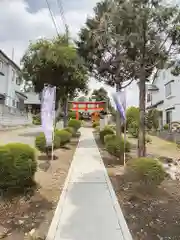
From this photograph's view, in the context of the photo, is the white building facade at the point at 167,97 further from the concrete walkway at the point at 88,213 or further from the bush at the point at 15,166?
the bush at the point at 15,166

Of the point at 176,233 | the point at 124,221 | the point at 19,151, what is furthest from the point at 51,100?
the point at 176,233

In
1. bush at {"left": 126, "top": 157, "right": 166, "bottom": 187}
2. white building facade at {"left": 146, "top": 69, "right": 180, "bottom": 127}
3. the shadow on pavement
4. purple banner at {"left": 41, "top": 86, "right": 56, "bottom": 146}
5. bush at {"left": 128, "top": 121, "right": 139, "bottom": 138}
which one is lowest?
the shadow on pavement

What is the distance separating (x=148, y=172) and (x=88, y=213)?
2.14 metres

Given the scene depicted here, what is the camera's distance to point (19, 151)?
6.33 meters

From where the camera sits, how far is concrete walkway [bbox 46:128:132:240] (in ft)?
14.9

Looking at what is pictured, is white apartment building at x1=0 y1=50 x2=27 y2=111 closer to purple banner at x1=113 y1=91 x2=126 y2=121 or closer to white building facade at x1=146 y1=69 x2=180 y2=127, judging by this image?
Answer: white building facade at x1=146 y1=69 x2=180 y2=127

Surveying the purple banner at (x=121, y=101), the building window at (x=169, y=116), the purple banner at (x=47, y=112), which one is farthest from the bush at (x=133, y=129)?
the purple banner at (x=47, y=112)

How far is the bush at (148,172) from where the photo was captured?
6.89 m

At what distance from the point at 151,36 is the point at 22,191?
6.99m

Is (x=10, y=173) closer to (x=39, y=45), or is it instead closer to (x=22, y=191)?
(x=22, y=191)

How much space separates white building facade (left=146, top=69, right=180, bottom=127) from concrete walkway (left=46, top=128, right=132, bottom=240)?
1660 centimetres

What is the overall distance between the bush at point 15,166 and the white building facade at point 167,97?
17974 mm

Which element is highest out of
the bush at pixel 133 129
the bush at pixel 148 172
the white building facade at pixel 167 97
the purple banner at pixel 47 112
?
the white building facade at pixel 167 97

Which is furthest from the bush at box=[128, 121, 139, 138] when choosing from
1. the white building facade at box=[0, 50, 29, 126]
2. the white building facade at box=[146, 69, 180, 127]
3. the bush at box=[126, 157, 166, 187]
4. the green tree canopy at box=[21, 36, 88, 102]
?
the bush at box=[126, 157, 166, 187]
